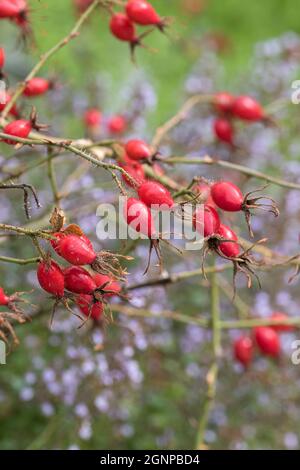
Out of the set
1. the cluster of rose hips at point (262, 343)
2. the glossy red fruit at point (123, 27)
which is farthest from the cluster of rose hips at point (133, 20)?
the cluster of rose hips at point (262, 343)


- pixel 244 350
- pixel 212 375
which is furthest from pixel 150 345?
pixel 212 375

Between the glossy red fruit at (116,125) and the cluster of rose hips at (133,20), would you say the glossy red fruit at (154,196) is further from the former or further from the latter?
the glossy red fruit at (116,125)

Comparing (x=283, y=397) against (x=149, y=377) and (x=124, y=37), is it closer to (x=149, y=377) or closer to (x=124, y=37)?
(x=149, y=377)

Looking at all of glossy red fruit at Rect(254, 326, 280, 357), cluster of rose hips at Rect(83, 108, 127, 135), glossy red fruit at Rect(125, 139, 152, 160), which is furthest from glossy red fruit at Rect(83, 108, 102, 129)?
glossy red fruit at Rect(125, 139, 152, 160)

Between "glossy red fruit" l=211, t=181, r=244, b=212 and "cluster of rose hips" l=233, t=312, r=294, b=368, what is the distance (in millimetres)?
589

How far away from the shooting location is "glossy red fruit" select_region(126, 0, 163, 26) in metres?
1.24

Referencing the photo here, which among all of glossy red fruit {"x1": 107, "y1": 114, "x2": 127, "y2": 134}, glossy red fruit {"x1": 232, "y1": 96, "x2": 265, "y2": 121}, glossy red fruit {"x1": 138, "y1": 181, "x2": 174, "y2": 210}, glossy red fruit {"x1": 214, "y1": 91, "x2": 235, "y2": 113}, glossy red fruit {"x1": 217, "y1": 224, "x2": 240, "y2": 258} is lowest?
glossy red fruit {"x1": 217, "y1": 224, "x2": 240, "y2": 258}

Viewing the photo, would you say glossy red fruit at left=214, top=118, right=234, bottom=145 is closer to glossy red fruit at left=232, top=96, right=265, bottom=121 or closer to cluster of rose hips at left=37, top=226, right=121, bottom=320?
glossy red fruit at left=232, top=96, right=265, bottom=121

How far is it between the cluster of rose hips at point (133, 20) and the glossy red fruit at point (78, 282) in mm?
583

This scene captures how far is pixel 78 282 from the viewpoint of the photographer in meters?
0.83

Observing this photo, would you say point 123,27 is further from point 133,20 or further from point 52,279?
point 52,279
